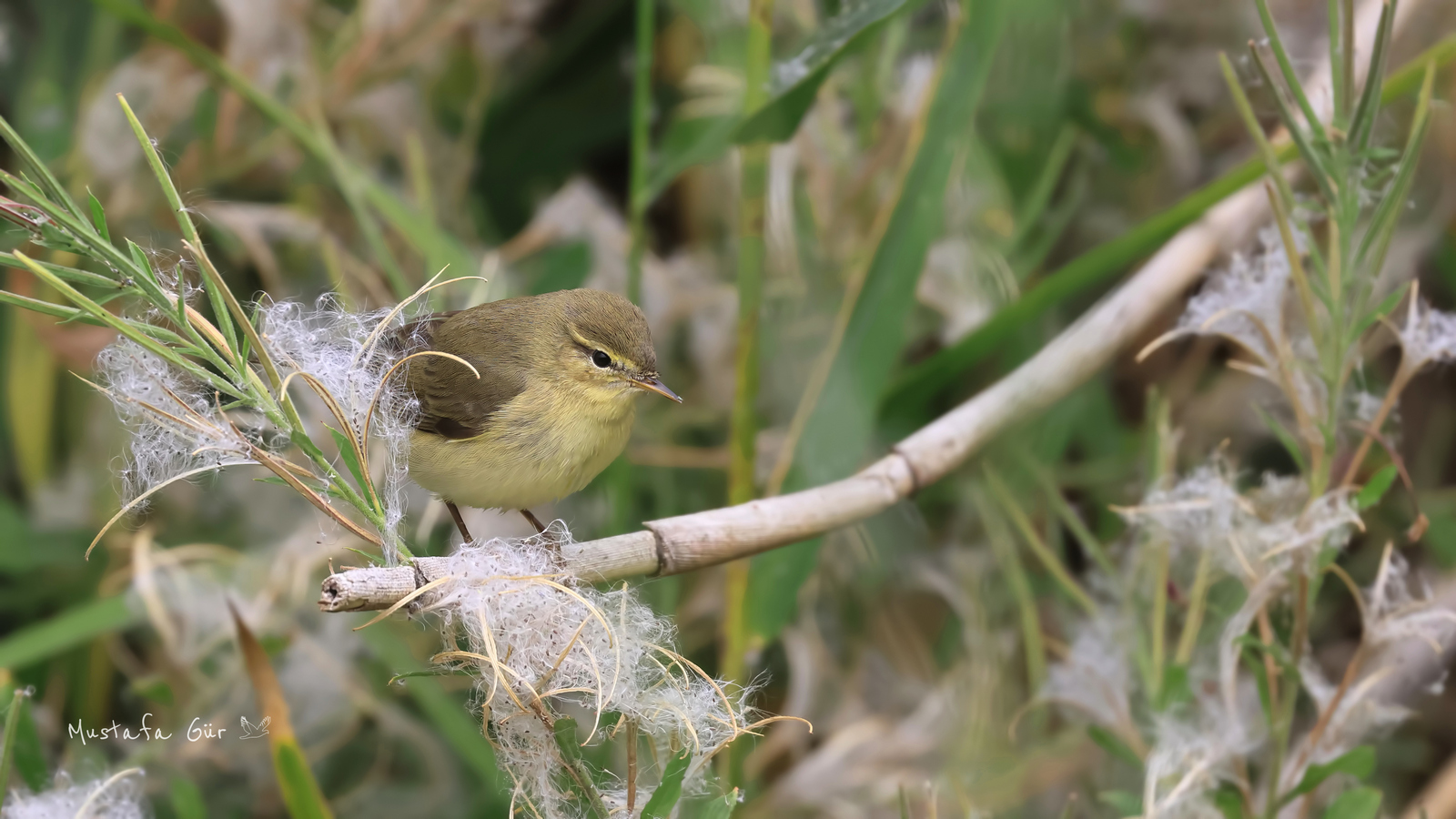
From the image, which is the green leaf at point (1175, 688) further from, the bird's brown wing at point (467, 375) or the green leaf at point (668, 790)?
the bird's brown wing at point (467, 375)

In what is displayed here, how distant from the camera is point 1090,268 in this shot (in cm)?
232

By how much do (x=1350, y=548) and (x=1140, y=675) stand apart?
1.14 meters

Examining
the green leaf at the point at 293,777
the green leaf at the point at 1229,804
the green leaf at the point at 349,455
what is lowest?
the green leaf at the point at 1229,804

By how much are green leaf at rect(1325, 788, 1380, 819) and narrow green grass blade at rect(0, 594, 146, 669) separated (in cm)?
238

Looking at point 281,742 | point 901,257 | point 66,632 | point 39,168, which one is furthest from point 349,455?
point 66,632

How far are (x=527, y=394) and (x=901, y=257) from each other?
2.90 feet

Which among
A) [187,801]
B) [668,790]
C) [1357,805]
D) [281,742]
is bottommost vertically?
[187,801]

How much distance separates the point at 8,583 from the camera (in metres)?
2.82

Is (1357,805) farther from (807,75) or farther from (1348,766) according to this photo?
(807,75)

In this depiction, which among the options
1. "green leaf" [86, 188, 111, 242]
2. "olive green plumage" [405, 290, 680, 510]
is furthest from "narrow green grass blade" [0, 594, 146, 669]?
"green leaf" [86, 188, 111, 242]

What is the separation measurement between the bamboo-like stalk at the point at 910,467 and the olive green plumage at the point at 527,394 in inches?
15.1

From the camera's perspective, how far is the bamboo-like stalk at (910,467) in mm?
1356

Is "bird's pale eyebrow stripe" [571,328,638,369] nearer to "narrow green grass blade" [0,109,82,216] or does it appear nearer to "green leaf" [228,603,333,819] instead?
"green leaf" [228,603,333,819]

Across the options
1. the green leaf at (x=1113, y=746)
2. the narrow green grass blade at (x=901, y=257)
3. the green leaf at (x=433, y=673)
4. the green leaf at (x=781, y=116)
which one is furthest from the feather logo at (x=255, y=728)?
the green leaf at (x=1113, y=746)
